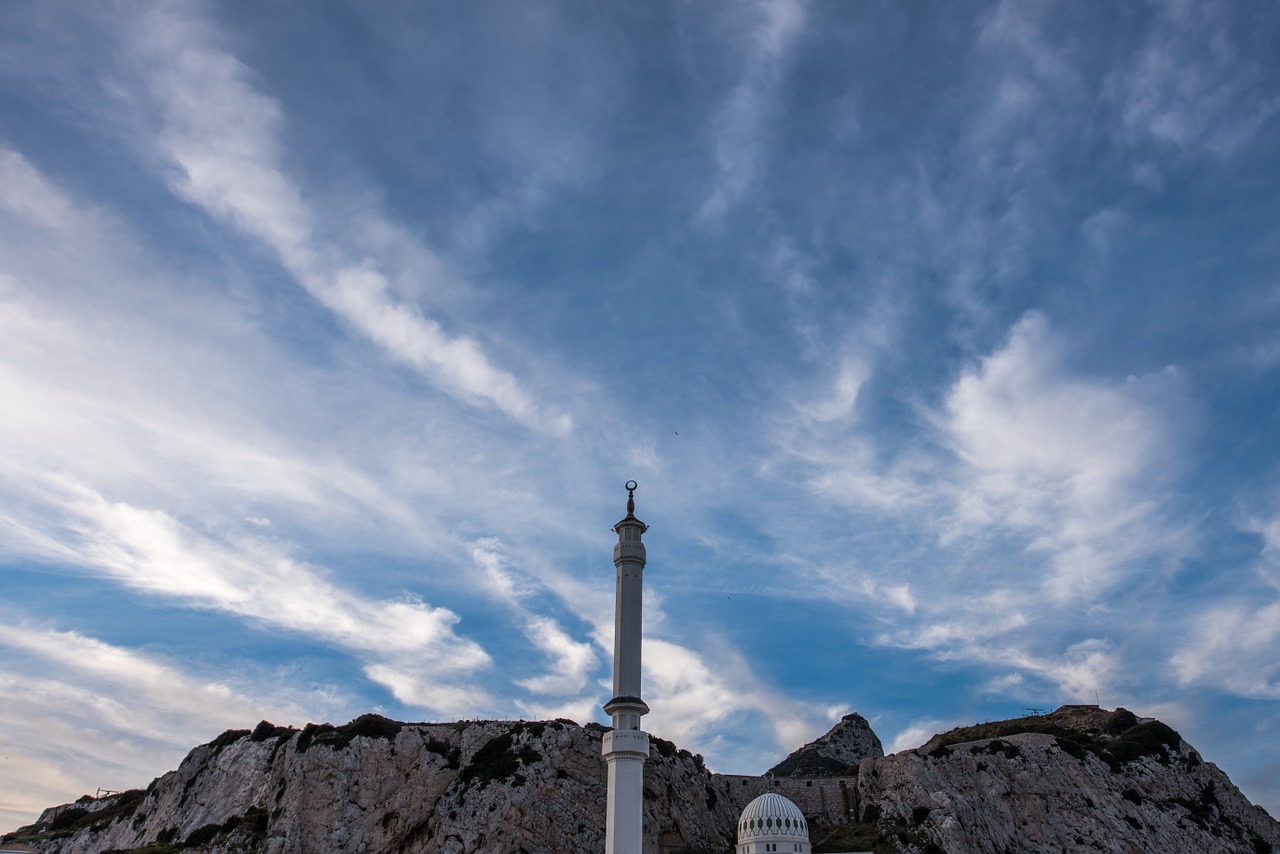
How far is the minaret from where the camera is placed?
4925cm

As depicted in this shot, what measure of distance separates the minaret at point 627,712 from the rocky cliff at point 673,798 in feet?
82.2

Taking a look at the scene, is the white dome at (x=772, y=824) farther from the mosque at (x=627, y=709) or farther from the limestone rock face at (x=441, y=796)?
the mosque at (x=627, y=709)

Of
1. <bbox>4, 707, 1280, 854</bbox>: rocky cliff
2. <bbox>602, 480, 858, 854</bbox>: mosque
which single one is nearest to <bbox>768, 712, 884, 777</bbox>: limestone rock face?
<bbox>4, 707, 1280, 854</bbox>: rocky cliff

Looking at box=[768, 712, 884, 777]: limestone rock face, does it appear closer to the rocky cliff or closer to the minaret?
the rocky cliff

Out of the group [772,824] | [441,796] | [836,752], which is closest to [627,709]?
[772,824]

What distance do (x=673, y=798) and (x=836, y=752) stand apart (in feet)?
156

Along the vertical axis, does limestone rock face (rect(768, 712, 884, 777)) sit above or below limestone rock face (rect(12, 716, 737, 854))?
above

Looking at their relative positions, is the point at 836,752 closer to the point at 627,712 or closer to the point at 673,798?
the point at 673,798

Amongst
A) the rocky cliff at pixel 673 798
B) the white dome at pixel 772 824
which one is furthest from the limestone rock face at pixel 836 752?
the white dome at pixel 772 824

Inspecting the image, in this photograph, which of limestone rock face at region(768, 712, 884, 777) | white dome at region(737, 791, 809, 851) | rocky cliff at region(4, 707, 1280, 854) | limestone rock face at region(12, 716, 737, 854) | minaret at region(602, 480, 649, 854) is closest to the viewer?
minaret at region(602, 480, 649, 854)

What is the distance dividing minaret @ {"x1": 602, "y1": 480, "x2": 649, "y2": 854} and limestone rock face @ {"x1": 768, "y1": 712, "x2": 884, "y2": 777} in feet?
229

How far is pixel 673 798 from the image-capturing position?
3177 inches

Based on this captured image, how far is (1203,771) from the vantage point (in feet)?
285

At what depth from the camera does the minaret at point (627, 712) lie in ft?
162
